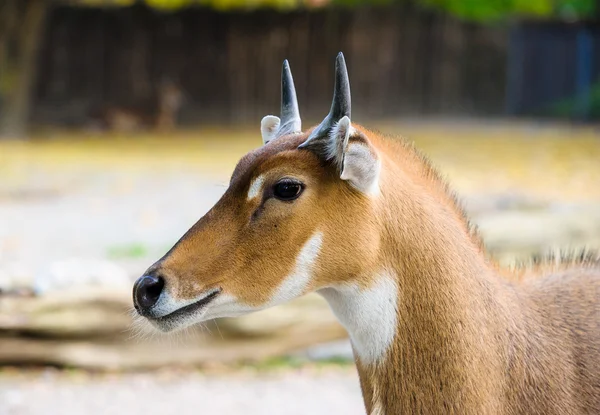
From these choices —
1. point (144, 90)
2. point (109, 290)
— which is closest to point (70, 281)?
point (109, 290)

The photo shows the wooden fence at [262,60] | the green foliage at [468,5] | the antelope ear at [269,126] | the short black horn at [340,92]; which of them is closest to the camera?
the short black horn at [340,92]

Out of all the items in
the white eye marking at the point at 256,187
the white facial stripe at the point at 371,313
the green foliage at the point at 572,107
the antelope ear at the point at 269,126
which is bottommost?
the green foliage at the point at 572,107

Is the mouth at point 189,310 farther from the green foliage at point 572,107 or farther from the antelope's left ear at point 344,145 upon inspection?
the green foliage at point 572,107

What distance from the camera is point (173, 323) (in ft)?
9.39

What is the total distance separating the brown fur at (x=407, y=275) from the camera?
2875mm

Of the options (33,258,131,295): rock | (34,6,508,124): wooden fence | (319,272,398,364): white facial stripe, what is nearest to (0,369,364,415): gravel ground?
(33,258,131,295): rock

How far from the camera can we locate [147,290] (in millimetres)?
2820

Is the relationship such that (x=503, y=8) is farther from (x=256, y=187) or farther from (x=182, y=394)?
(x=256, y=187)

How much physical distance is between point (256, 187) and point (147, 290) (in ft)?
1.54

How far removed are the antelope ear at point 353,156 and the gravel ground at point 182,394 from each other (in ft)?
11.7

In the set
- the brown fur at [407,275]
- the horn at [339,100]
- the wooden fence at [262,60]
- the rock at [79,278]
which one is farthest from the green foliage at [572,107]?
the horn at [339,100]

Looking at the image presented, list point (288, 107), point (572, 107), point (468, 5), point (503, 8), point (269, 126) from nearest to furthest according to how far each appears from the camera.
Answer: point (288, 107), point (269, 126), point (572, 107), point (468, 5), point (503, 8)

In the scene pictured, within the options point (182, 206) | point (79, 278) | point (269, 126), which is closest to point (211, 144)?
point (182, 206)

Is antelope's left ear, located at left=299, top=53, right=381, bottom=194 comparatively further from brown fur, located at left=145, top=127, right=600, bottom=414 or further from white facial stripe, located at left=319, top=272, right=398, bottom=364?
white facial stripe, located at left=319, top=272, right=398, bottom=364
